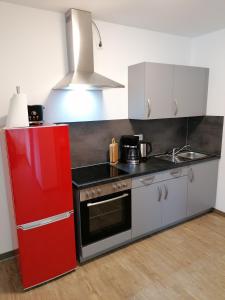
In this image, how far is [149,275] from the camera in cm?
215

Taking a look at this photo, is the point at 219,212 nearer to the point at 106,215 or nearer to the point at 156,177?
the point at 156,177

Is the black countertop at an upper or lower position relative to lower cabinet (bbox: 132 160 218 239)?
upper

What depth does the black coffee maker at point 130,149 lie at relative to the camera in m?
2.80

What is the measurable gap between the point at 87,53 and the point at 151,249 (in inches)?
88.1

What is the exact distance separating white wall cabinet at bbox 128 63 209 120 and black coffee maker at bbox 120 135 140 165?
0.28 m

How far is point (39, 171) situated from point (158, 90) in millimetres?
1700

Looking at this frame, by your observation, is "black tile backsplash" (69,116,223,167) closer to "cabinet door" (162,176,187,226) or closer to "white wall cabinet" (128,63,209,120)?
"white wall cabinet" (128,63,209,120)

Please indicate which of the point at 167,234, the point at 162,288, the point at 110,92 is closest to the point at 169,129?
the point at 110,92

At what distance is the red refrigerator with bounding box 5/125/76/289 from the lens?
179 cm

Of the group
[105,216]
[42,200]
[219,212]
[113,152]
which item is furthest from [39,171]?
[219,212]

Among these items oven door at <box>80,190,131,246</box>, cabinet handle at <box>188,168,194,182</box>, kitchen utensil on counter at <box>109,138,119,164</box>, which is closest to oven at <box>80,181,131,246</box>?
oven door at <box>80,190,131,246</box>

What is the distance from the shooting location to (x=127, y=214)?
245 centimetres

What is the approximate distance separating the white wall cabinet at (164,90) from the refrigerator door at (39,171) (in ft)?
3.86

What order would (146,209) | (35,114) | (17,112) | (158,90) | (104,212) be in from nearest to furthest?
(17,112)
(35,114)
(104,212)
(146,209)
(158,90)
